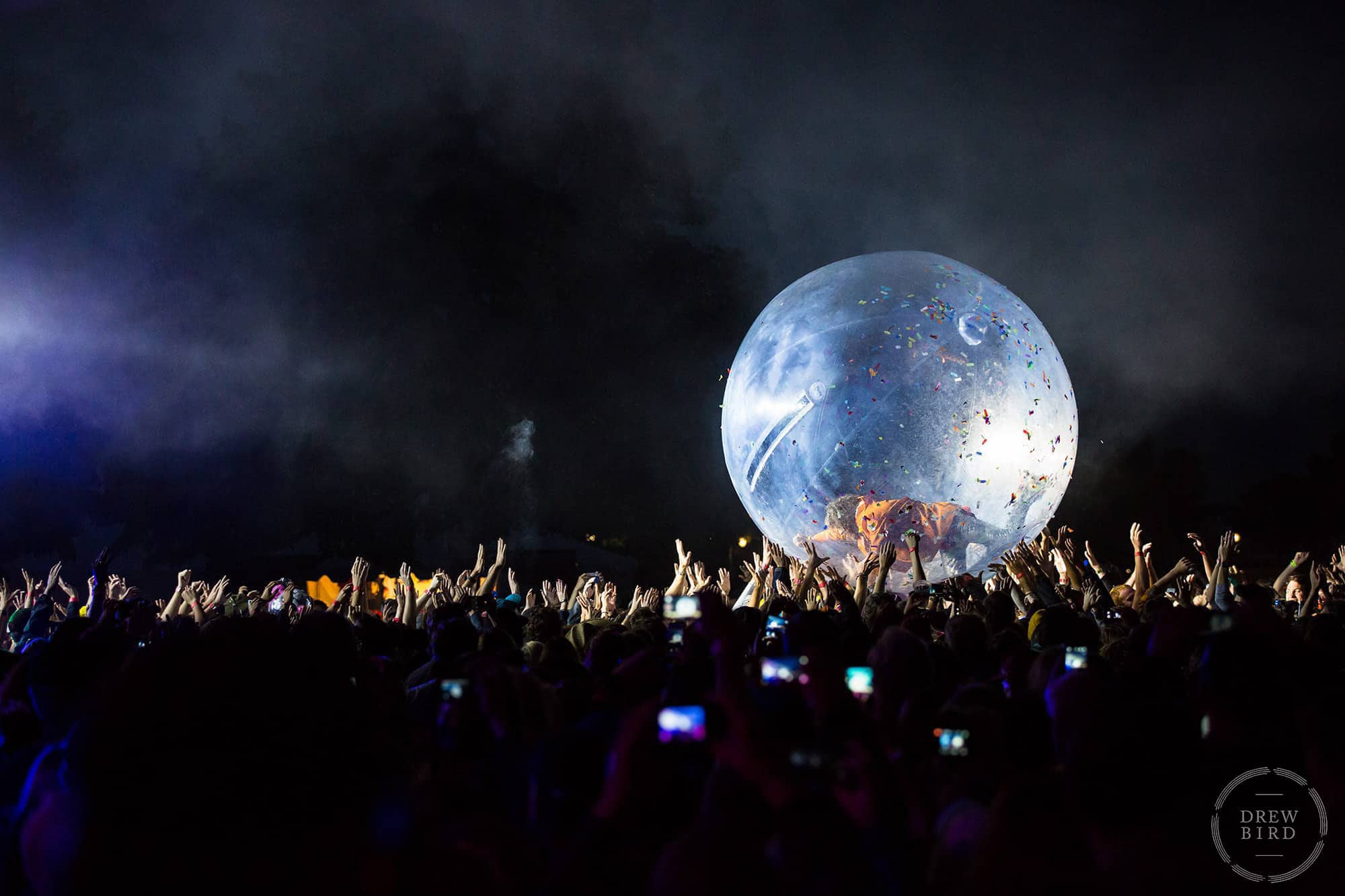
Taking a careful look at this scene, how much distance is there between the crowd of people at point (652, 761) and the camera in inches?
47.1

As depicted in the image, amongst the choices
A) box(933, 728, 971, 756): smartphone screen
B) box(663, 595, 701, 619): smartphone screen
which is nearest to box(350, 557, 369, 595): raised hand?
box(663, 595, 701, 619): smartphone screen

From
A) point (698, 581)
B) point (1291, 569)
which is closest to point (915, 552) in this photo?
point (698, 581)

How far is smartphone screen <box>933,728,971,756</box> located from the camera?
212 cm

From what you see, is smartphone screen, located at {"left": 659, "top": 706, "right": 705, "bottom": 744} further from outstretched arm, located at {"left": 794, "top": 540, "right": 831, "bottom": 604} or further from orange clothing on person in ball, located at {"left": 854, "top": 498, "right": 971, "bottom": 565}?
orange clothing on person in ball, located at {"left": 854, "top": 498, "right": 971, "bottom": 565}

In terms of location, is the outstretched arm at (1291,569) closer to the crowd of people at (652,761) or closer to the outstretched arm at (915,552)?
the outstretched arm at (915,552)

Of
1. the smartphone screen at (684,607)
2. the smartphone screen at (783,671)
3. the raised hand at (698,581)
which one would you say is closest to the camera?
the smartphone screen at (783,671)

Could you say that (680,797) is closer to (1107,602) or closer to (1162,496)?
(1107,602)

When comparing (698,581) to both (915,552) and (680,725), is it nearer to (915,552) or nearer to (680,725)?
(915,552)

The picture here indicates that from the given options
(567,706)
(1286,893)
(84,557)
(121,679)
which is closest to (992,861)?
(1286,893)

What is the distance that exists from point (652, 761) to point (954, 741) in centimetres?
87

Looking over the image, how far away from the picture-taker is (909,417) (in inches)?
271

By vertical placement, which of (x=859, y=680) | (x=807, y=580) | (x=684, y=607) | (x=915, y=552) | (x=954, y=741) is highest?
(x=915, y=552)
